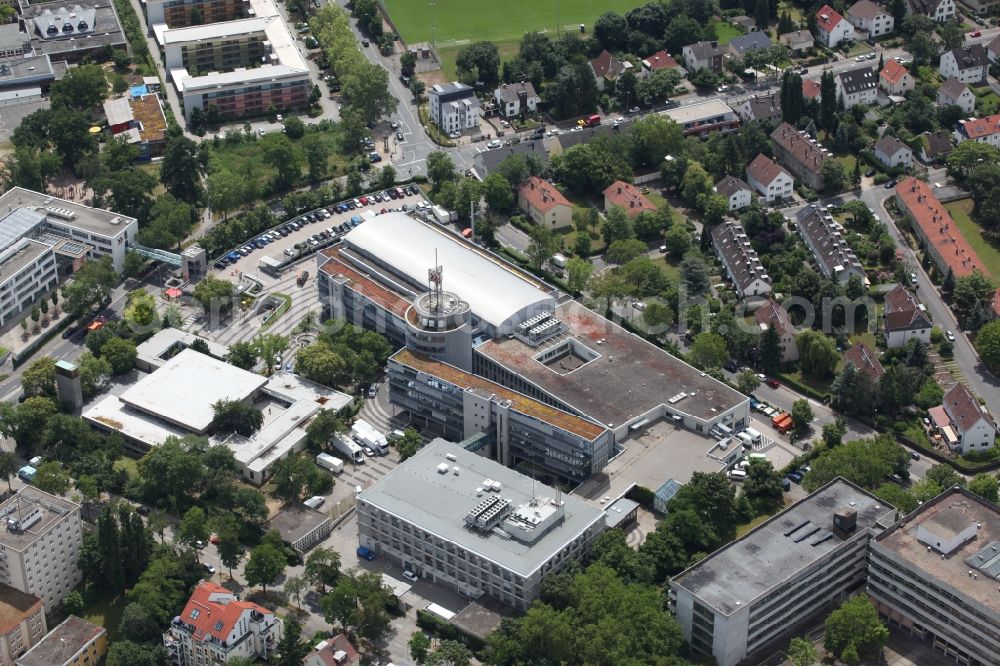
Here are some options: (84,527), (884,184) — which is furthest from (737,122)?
(84,527)

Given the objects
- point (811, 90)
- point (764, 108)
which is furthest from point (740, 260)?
point (811, 90)

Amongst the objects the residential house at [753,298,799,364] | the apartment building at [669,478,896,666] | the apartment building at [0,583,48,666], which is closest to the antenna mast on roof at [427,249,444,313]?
the residential house at [753,298,799,364]

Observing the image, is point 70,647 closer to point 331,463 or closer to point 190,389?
point 331,463

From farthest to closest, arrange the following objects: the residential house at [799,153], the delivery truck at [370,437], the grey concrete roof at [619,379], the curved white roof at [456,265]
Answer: the residential house at [799,153] < the curved white roof at [456,265] < the delivery truck at [370,437] < the grey concrete roof at [619,379]

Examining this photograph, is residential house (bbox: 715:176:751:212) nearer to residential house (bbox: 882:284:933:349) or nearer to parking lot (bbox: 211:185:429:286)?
residential house (bbox: 882:284:933:349)

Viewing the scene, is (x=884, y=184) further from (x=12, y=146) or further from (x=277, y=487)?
(x=12, y=146)


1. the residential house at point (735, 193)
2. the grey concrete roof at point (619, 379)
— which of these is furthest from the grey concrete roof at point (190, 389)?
the residential house at point (735, 193)

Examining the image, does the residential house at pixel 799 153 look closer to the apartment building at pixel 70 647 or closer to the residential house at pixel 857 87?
the residential house at pixel 857 87
